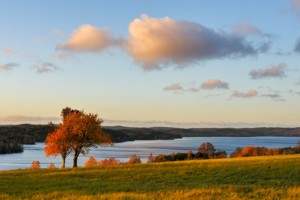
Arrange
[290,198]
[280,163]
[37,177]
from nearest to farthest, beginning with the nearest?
1. [290,198]
2. [37,177]
3. [280,163]

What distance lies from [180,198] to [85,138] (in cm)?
4454

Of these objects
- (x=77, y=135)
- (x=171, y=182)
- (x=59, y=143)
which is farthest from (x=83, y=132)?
(x=171, y=182)

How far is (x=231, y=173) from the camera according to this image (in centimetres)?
3688

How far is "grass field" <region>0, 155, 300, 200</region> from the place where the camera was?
2474 centimetres

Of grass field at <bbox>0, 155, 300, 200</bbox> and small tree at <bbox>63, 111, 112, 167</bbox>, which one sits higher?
small tree at <bbox>63, 111, 112, 167</bbox>

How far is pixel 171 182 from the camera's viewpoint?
32438 millimetres

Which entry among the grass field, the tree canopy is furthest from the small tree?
the grass field

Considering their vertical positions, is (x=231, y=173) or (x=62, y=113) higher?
(x=62, y=113)

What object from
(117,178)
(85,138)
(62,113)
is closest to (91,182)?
(117,178)

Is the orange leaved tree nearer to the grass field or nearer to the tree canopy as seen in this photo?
the tree canopy

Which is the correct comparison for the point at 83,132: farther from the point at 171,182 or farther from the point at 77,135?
the point at 171,182

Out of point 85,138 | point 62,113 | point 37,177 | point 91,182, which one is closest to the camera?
point 91,182

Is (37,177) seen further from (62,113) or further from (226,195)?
(62,113)

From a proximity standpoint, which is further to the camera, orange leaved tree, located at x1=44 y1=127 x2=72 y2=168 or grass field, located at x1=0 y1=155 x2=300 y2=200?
orange leaved tree, located at x1=44 y1=127 x2=72 y2=168
